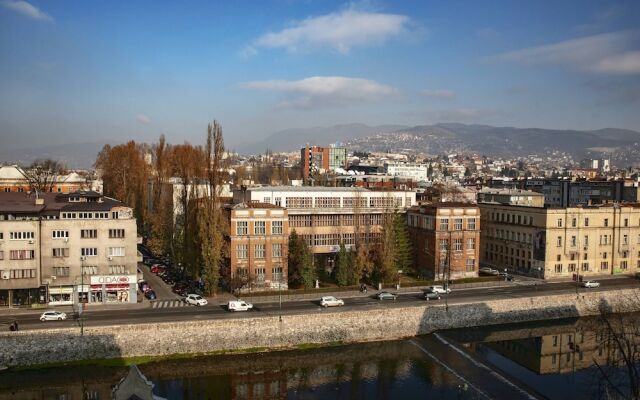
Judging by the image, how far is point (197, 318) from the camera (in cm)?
4322

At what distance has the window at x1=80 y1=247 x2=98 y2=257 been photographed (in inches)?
1911

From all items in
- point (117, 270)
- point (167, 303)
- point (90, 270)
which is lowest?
point (167, 303)

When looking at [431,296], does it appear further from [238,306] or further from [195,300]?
[195,300]

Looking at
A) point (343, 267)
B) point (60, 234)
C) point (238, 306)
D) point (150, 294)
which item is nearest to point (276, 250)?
point (343, 267)

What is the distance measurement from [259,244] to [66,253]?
59.1 ft

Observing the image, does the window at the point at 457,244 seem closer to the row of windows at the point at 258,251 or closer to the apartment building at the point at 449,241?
the apartment building at the point at 449,241

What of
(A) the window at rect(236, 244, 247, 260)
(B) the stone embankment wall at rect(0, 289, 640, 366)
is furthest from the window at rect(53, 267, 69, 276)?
(A) the window at rect(236, 244, 247, 260)

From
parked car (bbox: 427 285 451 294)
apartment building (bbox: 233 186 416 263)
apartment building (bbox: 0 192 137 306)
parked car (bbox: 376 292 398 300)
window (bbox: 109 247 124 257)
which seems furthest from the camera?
apartment building (bbox: 233 186 416 263)

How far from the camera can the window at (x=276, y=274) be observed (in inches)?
2189

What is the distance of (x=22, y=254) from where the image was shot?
154 ft

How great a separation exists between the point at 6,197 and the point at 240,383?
1319 inches

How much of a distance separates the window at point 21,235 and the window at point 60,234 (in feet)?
5.46

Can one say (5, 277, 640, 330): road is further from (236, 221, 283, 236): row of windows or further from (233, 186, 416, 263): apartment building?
(233, 186, 416, 263): apartment building

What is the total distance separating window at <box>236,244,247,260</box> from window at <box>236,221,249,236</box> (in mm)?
1224
